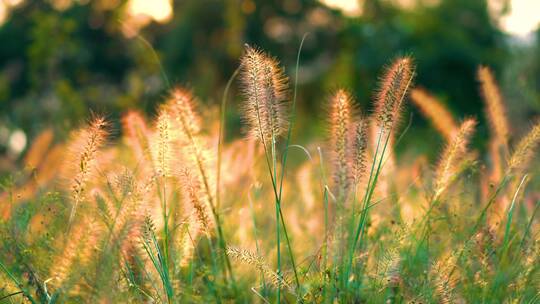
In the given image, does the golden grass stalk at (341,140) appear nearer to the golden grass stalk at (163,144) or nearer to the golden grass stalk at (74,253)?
the golden grass stalk at (163,144)

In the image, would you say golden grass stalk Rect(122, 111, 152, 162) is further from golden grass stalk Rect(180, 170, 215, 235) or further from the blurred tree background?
the blurred tree background

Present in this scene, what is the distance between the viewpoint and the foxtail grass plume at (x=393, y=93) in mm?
2025

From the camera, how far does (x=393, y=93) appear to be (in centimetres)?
204

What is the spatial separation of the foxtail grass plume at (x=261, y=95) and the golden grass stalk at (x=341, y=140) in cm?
20

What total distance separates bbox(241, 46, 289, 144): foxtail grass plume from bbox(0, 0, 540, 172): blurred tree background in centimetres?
568

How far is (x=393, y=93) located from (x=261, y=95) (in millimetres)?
374

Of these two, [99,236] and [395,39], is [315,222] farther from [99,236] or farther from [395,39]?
[395,39]

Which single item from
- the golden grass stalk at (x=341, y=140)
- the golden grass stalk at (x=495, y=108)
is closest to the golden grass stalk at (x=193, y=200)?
the golden grass stalk at (x=341, y=140)

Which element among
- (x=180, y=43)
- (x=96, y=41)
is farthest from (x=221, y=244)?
(x=96, y=41)

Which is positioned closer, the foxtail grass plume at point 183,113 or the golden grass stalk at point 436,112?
the foxtail grass plume at point 183,113

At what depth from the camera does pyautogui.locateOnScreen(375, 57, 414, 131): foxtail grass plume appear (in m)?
2.03

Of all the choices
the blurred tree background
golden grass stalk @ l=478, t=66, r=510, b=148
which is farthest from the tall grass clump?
the blurred tree background

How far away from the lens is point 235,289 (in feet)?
7.75

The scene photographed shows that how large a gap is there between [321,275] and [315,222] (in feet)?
3.76
